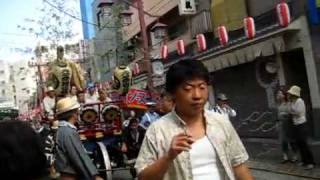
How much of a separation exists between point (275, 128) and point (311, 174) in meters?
7.45

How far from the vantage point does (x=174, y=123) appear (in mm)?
3365

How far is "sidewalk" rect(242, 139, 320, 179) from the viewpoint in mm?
10265

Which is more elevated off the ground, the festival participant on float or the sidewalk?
the festival participant on float

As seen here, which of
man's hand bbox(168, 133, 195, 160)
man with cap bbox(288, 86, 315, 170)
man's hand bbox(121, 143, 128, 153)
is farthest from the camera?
man with cap bbox(288, 86, 315, 170)

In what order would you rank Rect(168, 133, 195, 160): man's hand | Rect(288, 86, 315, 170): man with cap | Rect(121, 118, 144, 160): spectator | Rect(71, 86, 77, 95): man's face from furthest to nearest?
Rect(71, 86, 77, 95): man's face, Rect(288, 86, 315, 170): man with cap, Rect(121, 118, 144, 160): spectator, Rect(168, 133, 195, 160): man's hand

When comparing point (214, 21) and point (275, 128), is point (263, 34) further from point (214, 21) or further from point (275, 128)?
point (214, 21)

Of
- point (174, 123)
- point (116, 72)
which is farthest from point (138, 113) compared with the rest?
point (174, 123)

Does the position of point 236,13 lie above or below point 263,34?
above

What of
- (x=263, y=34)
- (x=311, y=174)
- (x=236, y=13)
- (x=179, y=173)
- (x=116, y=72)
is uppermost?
(x=236, y=13)

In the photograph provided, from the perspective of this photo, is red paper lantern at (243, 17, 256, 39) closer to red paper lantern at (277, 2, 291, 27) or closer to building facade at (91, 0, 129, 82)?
red paper lantern at (277, 2, 291, 27)

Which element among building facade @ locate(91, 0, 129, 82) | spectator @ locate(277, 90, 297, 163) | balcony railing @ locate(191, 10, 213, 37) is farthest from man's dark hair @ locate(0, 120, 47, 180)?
building facade @ locate(91, 0, 129, 82)

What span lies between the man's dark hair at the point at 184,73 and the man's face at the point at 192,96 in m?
0.03

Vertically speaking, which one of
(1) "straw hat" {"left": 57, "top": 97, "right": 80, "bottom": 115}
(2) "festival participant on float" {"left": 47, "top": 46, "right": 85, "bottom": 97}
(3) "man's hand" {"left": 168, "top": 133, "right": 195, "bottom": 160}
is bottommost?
(3) "man's hand" {"left": 168, "top": 133, "right": 195, "bottom": 160}

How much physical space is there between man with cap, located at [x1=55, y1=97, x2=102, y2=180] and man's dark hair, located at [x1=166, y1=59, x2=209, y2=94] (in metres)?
3.02
